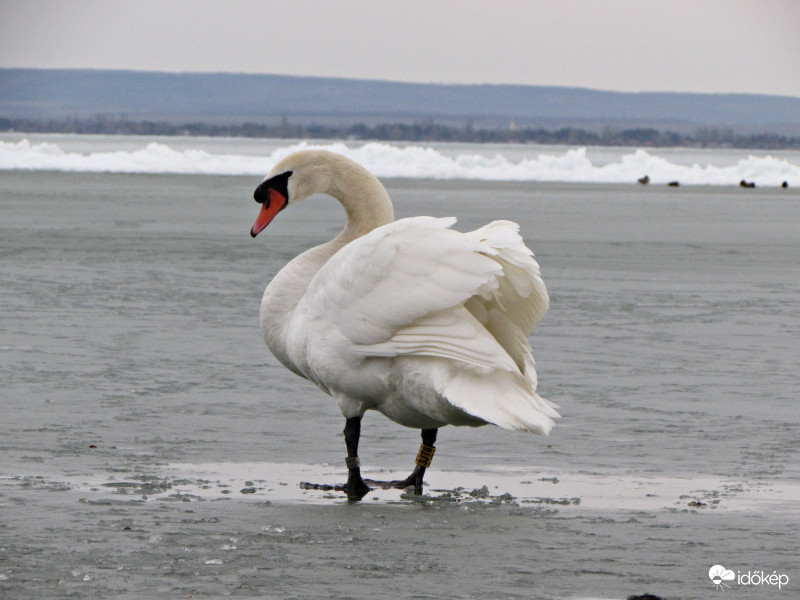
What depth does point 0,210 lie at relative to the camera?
25203mm

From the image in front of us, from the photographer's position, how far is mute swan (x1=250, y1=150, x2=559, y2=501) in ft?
17.3

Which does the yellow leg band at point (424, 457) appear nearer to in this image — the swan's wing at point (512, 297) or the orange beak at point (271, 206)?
the swan's wing at point (512, 297)

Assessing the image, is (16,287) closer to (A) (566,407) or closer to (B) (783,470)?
(A) (566,407)

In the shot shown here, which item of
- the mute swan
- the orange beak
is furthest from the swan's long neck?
the mute swan

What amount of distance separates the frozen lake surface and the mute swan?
371mm

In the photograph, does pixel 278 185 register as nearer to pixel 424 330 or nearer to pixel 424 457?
pixel 424 330

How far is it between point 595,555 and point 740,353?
5.17 meters

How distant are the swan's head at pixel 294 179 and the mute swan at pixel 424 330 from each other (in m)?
0.74

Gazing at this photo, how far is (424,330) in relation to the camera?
538 centimetres

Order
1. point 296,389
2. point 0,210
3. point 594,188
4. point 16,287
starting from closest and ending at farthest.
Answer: point 296,389 < point 16,287 < point 0,210 < point 594,188

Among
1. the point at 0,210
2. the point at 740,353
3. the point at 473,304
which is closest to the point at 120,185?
the point at 0,210

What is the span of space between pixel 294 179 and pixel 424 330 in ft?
4.65

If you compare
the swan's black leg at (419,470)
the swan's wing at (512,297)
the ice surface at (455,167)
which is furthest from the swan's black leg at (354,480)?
the ice surface at (455,167)

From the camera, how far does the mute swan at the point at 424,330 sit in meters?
5.28
